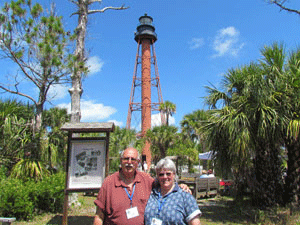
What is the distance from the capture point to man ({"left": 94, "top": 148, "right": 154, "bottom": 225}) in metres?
2.28

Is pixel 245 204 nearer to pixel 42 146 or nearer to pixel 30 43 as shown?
pixel 42 146

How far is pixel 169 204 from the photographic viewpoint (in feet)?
7.25

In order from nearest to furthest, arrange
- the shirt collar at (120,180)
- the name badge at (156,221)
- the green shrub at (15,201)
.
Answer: the name badge at (156,221)
the shirt collar at (120,180)
the green shrub at (15,201)

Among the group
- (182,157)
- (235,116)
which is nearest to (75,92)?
(235,116)

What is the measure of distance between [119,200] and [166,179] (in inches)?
17.8

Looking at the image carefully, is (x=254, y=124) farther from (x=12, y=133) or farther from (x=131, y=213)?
(x=12, y=133)

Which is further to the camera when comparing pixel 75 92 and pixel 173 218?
pixel 75 92

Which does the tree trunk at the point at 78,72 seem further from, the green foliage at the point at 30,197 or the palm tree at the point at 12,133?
the green foliage at the point at 30,197

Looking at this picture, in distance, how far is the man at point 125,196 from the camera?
2.28 meters

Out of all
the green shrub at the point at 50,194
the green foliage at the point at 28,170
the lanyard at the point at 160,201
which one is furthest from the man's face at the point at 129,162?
the green foliage at the point at 28,170

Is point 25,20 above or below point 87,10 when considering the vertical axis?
below

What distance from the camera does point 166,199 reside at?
2.25 meters

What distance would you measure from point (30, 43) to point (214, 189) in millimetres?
8329

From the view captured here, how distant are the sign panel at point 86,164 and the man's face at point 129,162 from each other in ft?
8.08
